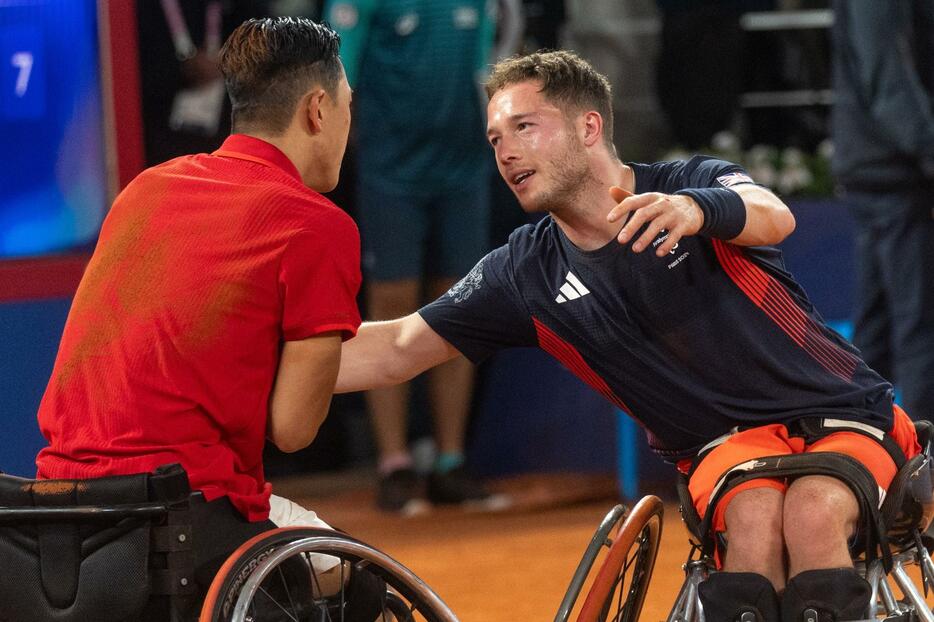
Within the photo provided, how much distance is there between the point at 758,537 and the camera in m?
2.67

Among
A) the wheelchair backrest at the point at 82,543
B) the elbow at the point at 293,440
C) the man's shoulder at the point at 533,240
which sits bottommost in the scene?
the wheelchair backrest at the point at 82,543

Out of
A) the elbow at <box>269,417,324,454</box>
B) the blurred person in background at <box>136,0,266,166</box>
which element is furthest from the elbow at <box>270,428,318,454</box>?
the blurred person in background at <box>136,0,266,166</box>

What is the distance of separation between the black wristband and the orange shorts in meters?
0.40

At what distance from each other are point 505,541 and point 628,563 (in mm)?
2185

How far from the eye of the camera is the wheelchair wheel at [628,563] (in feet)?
8.91

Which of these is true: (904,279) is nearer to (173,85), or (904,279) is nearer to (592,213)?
(592,213)

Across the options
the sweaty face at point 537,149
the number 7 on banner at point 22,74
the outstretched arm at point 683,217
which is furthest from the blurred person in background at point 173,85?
the outstretched arm at point 683,217

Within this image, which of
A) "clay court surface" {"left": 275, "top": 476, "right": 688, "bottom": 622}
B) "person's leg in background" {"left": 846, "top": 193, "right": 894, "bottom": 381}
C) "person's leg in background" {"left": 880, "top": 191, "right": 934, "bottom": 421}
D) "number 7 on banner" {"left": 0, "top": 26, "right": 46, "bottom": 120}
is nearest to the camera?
"clay court surface" {"left": 275, "top": 476, "right": 688, "bottom": 622}

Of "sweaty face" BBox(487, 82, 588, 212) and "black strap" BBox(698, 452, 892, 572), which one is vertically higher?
"sweaty face" BBox(487, 82, 588, 212)

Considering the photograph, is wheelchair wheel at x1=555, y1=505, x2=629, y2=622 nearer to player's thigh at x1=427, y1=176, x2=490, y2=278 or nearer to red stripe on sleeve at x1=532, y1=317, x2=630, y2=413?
red stripe on sleeve at x1=532, y1=317, x2=630, y2=413

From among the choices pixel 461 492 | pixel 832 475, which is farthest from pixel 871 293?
pixel 832 475

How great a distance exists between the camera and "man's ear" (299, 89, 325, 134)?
262 cm

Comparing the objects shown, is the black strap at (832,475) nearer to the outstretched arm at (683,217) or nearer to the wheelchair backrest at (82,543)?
the outstretched arm at (683,217)

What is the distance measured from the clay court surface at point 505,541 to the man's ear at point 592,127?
1.55 metres
